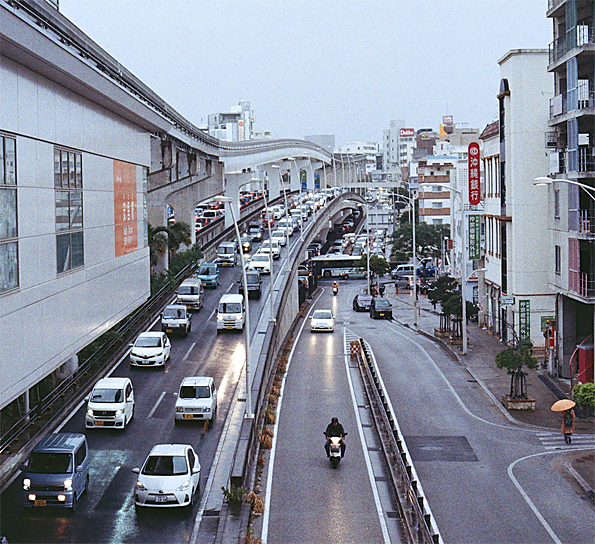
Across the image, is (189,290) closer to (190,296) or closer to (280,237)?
(190,296)

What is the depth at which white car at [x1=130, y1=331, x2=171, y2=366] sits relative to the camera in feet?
124

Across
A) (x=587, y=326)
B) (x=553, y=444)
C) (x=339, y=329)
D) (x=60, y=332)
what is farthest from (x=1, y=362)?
(x=339, y=329)

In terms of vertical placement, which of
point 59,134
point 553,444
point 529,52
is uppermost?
point 529,52

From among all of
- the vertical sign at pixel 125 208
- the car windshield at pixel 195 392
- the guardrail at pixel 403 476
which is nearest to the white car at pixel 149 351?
the vertical sign at pixel 125 208

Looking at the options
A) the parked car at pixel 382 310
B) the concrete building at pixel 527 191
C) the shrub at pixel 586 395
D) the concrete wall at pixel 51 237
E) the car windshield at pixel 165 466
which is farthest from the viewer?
the parked car at pixel 382 310

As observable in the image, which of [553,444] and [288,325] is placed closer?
[553,444]

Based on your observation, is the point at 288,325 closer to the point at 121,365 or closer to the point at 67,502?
the point at 121,365

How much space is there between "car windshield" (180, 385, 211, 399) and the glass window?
12469 millimetres

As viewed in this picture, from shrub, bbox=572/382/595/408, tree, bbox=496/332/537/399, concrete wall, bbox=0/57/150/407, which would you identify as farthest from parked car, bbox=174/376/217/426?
shrub, bbox=572/382/595/408

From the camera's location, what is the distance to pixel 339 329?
Answer: 6169cm

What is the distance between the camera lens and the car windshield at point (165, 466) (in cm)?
2188

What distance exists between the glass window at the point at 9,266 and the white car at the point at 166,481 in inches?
224

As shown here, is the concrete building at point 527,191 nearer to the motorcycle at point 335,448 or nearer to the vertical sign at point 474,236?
the vertical sign at point 474,236

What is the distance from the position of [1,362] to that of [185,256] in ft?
154
